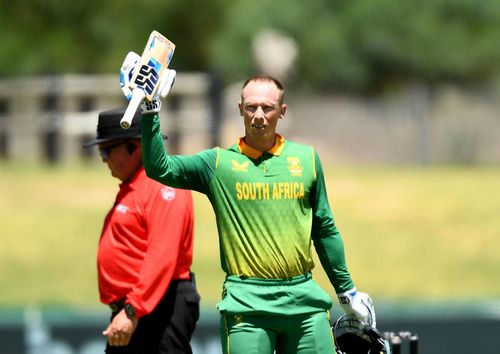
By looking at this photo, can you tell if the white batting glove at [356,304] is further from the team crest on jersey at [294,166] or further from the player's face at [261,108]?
the player's face at [261,108]

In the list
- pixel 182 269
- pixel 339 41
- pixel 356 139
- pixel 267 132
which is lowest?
pixel 182 269

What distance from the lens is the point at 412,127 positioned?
2562 centimetres

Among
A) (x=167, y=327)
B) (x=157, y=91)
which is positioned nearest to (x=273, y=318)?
(x=167, y=327)

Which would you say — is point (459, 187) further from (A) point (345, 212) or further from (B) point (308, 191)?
(B) point (308, 191)

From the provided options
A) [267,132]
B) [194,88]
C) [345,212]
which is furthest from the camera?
[194,88]

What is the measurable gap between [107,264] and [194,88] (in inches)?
662

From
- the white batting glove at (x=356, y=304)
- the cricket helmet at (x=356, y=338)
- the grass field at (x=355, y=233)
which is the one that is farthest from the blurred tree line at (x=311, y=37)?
the white batting glove at (x=356, y=304)

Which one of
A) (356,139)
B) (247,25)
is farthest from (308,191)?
(247,25)

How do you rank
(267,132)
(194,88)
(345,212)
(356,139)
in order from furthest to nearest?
1. (356,139)
2. (194,88)
3. (345,212)
4. (267,132)

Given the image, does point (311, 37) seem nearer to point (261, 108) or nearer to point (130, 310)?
point (130, 310)

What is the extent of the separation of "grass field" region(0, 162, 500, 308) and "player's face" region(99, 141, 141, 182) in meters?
8.21

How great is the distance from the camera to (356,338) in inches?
255

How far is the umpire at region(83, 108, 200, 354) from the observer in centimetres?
650

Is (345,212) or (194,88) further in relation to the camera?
(194,88)
